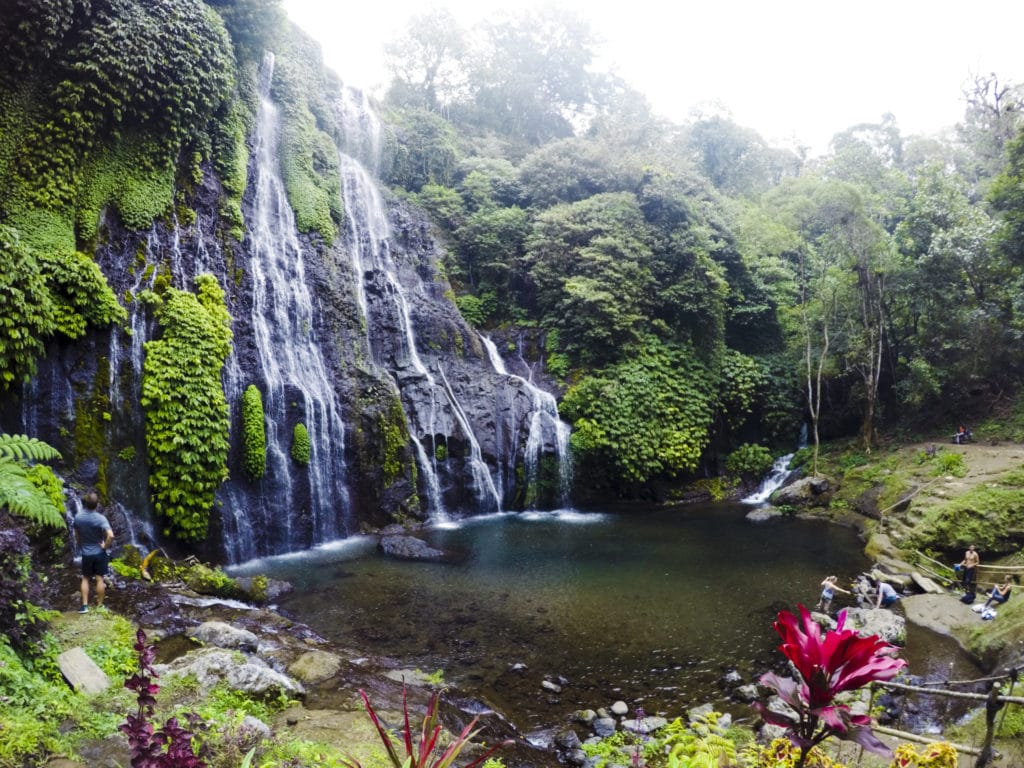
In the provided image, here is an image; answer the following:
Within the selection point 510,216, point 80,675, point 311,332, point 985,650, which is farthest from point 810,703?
point 510,216

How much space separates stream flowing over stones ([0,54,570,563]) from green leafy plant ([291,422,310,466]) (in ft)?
0.58

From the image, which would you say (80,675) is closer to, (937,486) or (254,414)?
(254,414)

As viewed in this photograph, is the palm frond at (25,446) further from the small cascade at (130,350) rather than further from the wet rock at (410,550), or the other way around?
the wet rock at (410,550)

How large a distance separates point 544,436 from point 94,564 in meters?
13.2

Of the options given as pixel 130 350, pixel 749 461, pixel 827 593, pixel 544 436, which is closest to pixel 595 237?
pixel 544 436

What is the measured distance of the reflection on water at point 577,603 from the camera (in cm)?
783

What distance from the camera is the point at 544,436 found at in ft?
61.4

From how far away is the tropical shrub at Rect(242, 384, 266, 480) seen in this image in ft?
44.0

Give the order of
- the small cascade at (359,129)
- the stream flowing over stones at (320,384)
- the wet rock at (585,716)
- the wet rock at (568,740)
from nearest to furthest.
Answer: the wet rock at (568,740) < the wet rock at (585,716) < the stream flowing over stones at (320,384) < the small cascade at (359,129)

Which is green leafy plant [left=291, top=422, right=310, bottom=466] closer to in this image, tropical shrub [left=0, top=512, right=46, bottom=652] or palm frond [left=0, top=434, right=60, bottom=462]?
palm frond [left=0, top=434, right=60, bottom=462]

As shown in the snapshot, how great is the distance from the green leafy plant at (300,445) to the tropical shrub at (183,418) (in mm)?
2145

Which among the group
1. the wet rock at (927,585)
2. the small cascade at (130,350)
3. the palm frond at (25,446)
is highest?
the small cascade at (130,350)

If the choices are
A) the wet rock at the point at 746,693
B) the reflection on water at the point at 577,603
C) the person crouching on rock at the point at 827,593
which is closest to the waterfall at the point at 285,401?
the reflection on water at the point at 577,603

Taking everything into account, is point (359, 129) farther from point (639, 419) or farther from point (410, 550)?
point (410, 550)
